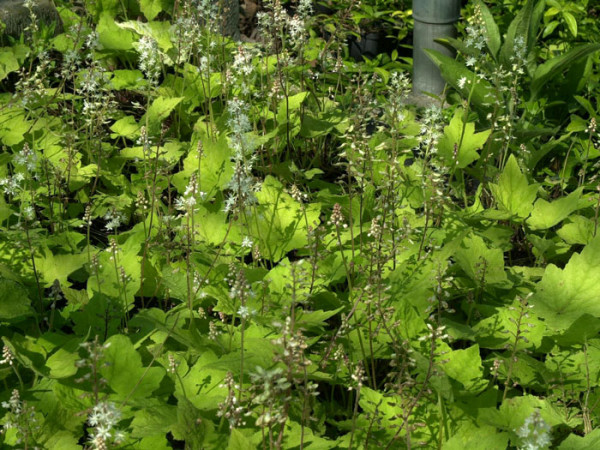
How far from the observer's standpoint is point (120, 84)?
465 cm

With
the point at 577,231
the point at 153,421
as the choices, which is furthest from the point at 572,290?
the point at 153,421

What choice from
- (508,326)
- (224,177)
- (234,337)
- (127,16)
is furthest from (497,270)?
(127,16)

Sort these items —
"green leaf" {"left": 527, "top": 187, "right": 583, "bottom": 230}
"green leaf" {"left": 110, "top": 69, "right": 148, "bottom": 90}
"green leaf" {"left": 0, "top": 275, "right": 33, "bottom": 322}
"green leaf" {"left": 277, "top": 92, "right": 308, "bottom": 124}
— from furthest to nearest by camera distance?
"green leaf" {"left": 110, "top": 69, "right": 148, "bottom": 90} → "green leaf" {"left": 277, "top": 92, "right": 308, "bottom": 124} → "green leaf" {"left": 527, "top": 187, "right": 583, "bottom": 230} → "green leaf" {"left": 0, "top": 275, "right": 33, "bottom": 322}

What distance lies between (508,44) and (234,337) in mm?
2821

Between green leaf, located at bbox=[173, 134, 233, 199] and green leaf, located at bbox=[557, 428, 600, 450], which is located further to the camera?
green leaf, located at bbox=[173, 134, 233, 199]

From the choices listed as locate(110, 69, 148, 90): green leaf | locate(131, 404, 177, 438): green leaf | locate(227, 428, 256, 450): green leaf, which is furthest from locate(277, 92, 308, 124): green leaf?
locate(227, 428, 256, 450): green leaf

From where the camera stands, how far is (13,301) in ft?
9.19

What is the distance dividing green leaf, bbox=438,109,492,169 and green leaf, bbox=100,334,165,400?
1864 mm

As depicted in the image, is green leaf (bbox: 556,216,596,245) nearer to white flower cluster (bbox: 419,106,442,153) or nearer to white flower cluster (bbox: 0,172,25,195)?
white flower cluster (bbox: 419,106,442,153)

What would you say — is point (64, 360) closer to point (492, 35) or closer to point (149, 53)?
point (149, 53)

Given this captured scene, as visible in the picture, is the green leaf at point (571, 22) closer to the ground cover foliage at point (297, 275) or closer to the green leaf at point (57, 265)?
the ground cover foliage at point (297, 275)

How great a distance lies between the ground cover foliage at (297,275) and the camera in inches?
92.5

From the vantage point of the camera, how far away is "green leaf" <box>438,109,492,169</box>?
370 cm

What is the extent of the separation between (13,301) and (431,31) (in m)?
3.44
